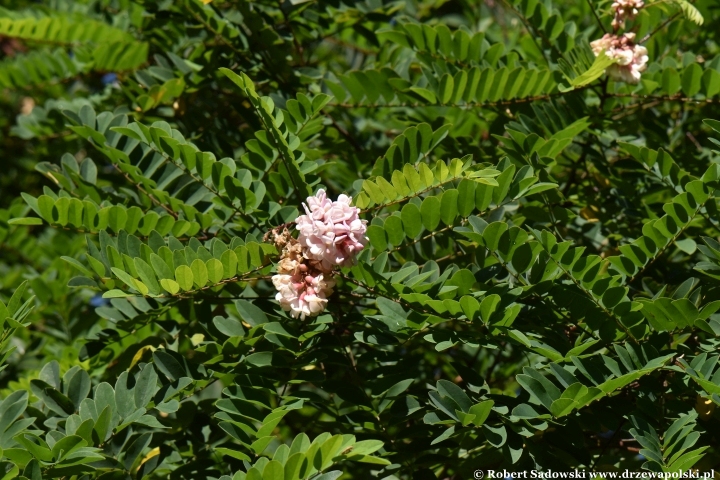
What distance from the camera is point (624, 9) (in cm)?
170

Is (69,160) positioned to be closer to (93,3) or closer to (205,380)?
(205,380)

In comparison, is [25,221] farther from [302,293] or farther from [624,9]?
[624,9]

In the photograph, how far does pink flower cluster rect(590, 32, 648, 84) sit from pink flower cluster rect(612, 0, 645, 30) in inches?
1.6

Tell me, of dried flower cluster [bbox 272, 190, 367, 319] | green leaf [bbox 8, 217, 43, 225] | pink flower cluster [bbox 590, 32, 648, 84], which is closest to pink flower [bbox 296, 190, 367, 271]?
dried flower cluster [bbox 272, 190, 367, 319]

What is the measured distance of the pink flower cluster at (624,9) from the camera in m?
1.69

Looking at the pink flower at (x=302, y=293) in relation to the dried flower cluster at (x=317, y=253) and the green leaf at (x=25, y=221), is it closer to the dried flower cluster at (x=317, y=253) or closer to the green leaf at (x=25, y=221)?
the dried flower cluster at (x=317, y=253)

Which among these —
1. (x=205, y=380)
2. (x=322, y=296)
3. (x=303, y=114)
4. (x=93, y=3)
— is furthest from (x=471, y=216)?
(x=93, y=3)

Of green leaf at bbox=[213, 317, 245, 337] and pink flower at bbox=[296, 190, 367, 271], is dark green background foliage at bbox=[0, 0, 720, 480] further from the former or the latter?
pink flower at bbox=[296, 190, 367, 271]

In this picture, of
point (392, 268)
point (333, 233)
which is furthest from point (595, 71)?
point (333, 233)

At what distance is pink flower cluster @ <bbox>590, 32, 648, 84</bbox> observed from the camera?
1642 mm

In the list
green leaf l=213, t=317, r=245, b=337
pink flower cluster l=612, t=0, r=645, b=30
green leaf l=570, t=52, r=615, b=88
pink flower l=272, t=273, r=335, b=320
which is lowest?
green leaf l=213, t=317, r=245, b=337

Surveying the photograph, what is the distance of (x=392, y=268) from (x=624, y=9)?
760mm

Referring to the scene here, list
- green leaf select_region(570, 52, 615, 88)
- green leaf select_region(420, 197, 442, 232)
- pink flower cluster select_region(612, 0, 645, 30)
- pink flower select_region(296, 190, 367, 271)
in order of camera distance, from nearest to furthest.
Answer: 1. pink flower select_region(296, 190, 367, 271)
2. green leaf select_region(420, 197, 442, 232)
3. green leaf select_region(570, 52, 615, 88)
4. pink flower cluster select_region(612, 0, 645, 30)

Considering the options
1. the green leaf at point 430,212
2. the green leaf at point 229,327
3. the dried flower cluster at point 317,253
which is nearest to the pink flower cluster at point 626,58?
the green leaf at point 430,212
